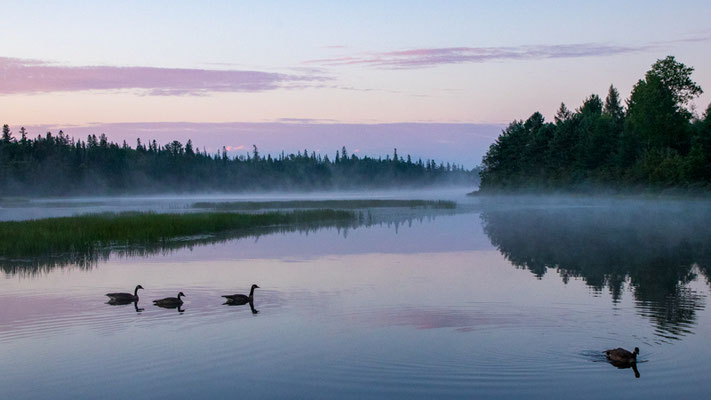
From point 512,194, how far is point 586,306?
113 meters

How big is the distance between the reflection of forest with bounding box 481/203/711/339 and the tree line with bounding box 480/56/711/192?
3074 centimetres

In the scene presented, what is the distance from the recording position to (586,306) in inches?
758

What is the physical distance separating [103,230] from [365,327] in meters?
27.7

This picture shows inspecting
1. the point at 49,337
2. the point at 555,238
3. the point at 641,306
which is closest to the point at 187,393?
the point at 49,337

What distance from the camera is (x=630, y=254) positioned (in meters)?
31.7

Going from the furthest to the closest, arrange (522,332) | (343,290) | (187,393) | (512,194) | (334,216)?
(512,194) → (334,216) → (343,290) → (522,332) → (187,393)

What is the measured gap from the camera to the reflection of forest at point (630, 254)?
1983 cm

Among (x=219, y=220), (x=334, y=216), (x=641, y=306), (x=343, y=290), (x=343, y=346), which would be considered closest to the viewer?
(x=343, y=346)

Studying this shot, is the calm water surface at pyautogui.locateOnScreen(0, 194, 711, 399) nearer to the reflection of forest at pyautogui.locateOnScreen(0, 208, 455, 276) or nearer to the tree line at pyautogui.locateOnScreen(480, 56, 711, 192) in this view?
the reflection of forest at pyautogui.locateOnScreen(0, 208, 455, 276)

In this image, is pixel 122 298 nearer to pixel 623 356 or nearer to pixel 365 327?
pixel 365 327

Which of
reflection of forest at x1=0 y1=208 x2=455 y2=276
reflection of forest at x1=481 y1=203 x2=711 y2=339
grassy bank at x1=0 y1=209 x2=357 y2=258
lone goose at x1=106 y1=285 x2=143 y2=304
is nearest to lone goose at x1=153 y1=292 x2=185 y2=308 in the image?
lone goose at x1=106 y1=285 x2=143 y2=304

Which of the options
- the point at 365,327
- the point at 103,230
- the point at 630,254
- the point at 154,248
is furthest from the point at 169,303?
the point at 103,230

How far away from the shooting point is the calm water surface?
12891 millimetres

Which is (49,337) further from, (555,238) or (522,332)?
(555,238)
